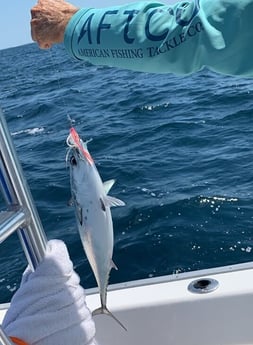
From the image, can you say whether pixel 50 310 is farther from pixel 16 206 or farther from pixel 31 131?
pixel 31 131

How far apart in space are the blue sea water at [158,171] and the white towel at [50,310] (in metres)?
2.01

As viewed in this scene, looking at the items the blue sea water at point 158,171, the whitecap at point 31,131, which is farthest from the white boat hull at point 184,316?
the whitecap at point 31,131

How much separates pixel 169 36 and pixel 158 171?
13.0ft

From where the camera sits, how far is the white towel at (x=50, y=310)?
1150mm

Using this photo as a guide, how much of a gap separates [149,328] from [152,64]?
1.03m

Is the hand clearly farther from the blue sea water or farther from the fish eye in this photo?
the blue sea water

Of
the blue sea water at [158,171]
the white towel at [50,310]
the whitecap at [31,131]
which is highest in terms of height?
the white towel at [50,310]

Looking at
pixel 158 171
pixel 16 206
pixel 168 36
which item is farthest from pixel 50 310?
pixel 158 171

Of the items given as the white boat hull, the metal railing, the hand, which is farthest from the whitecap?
the metal railing

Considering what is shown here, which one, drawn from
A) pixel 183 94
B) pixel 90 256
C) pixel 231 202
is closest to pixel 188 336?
pixel 90 256

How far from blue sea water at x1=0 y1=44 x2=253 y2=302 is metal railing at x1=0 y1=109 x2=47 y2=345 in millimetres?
1970

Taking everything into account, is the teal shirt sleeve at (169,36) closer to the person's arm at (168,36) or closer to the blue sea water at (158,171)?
the person's arm at (168,36)

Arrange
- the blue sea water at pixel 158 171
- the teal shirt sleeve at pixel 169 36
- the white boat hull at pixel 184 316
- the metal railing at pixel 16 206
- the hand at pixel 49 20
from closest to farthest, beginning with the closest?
the metal railing at pixel 16 206
the teal shirt sleeve at pixel 169 36
the hand at pixel 49 20
the white boat hull at pixel 184 316
the blue sea water at pixel 158 171

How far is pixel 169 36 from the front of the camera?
1.59 metres
